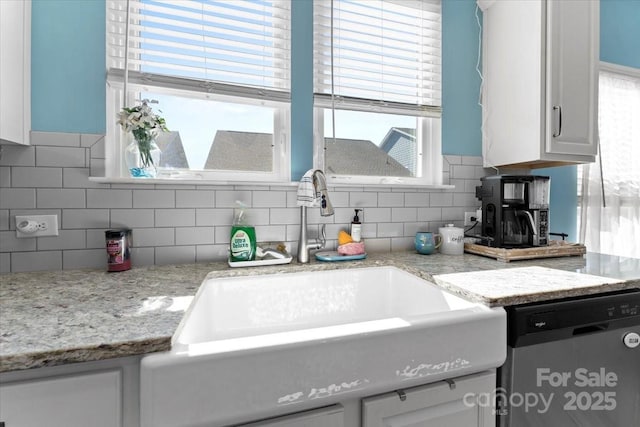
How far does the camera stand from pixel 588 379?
1.05 metres

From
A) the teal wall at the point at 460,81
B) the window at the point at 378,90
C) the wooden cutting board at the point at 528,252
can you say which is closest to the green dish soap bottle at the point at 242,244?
the window at the point at 378,90

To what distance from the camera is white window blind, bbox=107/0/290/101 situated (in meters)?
1.37

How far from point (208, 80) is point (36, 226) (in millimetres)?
904

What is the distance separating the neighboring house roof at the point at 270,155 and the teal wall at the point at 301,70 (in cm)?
15

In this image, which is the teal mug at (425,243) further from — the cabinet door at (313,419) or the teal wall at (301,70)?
the cabinet door at (313,419)

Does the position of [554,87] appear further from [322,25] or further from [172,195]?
[172,195]

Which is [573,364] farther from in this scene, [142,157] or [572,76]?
[142,157]

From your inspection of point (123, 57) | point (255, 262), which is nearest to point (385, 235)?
point (255, 262)

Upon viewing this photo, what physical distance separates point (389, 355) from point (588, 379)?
0.79m

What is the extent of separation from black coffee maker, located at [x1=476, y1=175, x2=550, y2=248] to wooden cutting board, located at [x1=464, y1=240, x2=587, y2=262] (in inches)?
2.5

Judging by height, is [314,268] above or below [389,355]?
above

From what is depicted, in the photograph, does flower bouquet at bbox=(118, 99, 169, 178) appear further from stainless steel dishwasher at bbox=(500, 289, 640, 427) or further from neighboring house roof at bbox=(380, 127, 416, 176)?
stainless steel dishwasher at bbox=(500, 289, 640, 427)

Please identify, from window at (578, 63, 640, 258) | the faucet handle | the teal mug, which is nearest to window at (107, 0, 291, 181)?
the faucet handle

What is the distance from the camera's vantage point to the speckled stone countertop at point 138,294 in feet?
2.05
